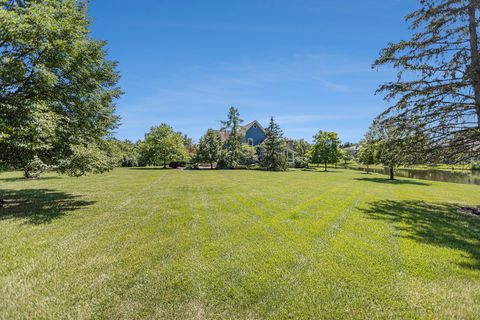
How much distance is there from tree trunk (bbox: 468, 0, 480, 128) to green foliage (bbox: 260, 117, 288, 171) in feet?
89.4

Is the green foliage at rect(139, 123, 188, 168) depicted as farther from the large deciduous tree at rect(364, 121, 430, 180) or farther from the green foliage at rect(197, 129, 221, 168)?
the large deciduous tree at rect(364, 121, 430, 180)

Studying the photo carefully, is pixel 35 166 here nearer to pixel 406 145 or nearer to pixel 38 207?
pixel 38 207

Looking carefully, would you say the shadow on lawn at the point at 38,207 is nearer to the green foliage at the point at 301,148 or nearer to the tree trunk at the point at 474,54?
the tree trunk at the point at 474,54

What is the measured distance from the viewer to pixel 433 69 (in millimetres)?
9281

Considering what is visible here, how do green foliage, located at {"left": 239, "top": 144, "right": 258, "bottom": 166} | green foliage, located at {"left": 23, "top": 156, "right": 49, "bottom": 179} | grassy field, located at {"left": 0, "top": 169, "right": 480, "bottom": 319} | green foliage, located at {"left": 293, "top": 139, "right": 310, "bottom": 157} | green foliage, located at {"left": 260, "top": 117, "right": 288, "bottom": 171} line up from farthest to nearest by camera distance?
1. green foliage, located at {"left": 293, "top": 139, "right": 310, "bottom": 157}
2. green foliage, located at {"left": 239, "top": 144, "right": 258, "bottom": 166}
3. green foliage, located at {"left": 260, "top": 117, "right": 288, "bottom": 171}
4. green foliage, located at {"left": 23, "top": 156, "right": 49, "bottom": 179}
5. grassy field, located at {"left": 0, "top": 169, "right": 480, "bottom": 319}

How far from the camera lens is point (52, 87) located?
926 centimetres

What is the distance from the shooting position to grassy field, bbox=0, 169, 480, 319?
3.12m

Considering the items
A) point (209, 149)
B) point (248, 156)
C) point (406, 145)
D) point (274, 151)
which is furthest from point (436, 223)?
point (209, 149)

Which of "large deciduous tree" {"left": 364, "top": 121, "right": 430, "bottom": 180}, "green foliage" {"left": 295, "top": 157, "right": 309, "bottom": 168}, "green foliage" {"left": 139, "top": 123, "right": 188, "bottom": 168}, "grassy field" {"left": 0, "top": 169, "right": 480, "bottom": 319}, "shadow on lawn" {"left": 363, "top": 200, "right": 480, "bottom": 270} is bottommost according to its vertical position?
"shadow on lawn" {"left": 363, "top": 200, "right": 480, "bottom": 270}

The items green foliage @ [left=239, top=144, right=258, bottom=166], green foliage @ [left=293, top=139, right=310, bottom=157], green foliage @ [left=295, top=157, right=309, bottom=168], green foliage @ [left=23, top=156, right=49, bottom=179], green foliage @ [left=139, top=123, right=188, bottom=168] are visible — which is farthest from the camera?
green foliage @ [left=293, top=139, right=310, bottom=157]

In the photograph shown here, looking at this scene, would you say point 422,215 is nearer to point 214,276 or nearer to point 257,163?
point 214,276

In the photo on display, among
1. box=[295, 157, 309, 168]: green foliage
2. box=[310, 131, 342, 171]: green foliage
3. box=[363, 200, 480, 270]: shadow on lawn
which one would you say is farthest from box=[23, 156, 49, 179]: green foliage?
box=[295, 157, 309, 168]: green foliage

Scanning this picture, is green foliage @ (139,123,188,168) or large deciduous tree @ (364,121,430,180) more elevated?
green foliage @ (139,123,188,168)

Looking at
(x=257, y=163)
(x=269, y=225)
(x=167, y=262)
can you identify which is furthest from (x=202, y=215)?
(x=257, y=163)
